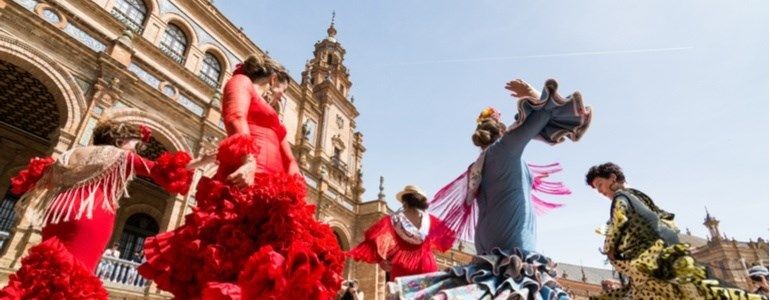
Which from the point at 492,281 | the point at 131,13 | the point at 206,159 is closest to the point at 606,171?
the point at 492,281

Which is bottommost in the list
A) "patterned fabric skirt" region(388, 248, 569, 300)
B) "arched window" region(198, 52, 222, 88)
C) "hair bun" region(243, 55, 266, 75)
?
"patterned fabric skirt" region(388, 248, 569, 300)

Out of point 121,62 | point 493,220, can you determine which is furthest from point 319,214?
point 493,220

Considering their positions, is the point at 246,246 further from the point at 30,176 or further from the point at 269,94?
the point at 30,176

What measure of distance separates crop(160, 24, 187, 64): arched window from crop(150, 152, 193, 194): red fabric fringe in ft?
39.4

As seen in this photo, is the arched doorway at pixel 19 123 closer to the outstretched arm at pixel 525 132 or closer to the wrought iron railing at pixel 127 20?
the wrought iron railing at pixel 127 20

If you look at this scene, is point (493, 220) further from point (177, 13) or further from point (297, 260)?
point (177, 13)

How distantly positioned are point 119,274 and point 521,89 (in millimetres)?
10851

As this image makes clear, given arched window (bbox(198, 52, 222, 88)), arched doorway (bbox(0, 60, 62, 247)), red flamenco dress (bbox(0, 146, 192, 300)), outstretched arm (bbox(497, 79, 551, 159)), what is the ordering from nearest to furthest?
outstretched arm (bbox(497, 79, 551, 159)) < red flamenco dress (bbox(0, 146, 192, 300)) < arched doorway (bbox(0, 60, 62, 247)) < arched window (bbox(198, 52, 222, 88))

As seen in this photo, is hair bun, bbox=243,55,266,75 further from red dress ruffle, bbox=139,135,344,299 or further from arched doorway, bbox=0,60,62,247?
arched doorway, bbox=0,60,62,247

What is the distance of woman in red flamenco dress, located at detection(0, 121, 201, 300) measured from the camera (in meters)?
1.95

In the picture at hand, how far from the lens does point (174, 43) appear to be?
45.5 feet

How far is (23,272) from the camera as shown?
1975mm

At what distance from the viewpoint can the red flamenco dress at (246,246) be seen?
4.32 ft

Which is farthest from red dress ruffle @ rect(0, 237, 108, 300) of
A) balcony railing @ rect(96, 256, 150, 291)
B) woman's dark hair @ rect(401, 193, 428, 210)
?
balcony railing @ rect(96, 256, 150, 291)
